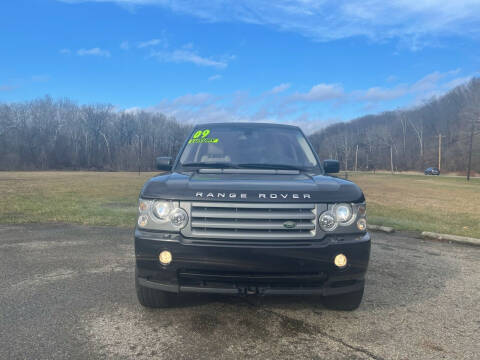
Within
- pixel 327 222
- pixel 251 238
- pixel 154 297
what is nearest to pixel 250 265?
pixel 251 238

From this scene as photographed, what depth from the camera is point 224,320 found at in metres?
3.25

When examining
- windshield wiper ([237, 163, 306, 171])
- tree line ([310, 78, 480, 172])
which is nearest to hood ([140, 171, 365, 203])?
windshield wiper ([237, 163, 306, 171])

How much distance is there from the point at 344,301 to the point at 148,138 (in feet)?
314

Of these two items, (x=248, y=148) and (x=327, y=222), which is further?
(x=248, y=148)

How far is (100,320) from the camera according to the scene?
10.7 ft

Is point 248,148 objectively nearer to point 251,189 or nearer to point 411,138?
point 251,189

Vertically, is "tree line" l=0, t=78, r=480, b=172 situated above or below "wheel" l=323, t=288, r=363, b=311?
above

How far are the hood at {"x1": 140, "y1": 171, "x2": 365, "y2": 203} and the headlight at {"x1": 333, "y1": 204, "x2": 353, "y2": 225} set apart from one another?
0.06 meters

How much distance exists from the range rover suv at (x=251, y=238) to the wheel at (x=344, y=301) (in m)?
0.30

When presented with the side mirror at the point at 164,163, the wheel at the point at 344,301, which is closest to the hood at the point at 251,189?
the wheel at the point at 344,301

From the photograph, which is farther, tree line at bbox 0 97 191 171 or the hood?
tree line at bbox 0 97 191 171

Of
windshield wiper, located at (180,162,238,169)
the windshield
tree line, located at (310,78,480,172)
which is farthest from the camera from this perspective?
tree line, located at (310,78,480,172)

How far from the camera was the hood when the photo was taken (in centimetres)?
291

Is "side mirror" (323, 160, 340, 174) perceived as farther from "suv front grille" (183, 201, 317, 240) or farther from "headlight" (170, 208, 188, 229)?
"headlight" (170, 208, 188, 229)
